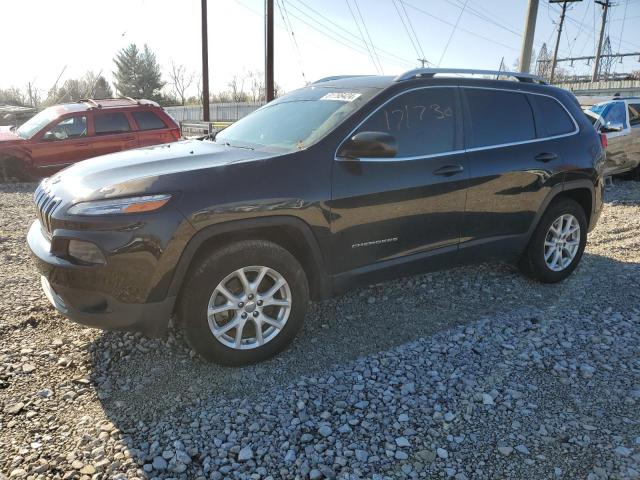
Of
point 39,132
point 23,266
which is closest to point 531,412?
point 23,266

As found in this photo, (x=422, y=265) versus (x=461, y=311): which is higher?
(x=422, y=265)

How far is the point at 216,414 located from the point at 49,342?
1.56m

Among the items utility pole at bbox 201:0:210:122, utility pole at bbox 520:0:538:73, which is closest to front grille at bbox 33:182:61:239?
utility pole at bbox 520:0:538:73

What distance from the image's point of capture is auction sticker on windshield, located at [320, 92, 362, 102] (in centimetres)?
368

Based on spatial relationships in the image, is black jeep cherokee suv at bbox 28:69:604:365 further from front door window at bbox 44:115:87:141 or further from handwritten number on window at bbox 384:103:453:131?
front door window at bbox 44:115:87:141

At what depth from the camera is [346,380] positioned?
3150mm

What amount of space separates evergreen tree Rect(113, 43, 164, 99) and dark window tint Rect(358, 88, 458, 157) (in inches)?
2267

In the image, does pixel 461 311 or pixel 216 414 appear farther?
pixel 461 311

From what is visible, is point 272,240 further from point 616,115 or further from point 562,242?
point 616,115

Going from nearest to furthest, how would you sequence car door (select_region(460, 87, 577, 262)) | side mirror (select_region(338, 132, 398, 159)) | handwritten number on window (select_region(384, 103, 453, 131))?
side mirror (select_region(338, 132, 398, 159)) < handwritten number on window (select_region(384, 103, 453, 131)) < car door (select_region(460, 87, 577, 262))

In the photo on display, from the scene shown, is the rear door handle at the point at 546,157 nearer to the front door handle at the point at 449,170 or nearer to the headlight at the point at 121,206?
the front door handle at the point at 449,170

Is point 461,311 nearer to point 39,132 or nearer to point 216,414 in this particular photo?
point 216,414

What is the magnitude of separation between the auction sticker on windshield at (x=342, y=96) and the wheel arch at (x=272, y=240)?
111 centimetres

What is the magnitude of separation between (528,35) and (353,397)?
11681mm
